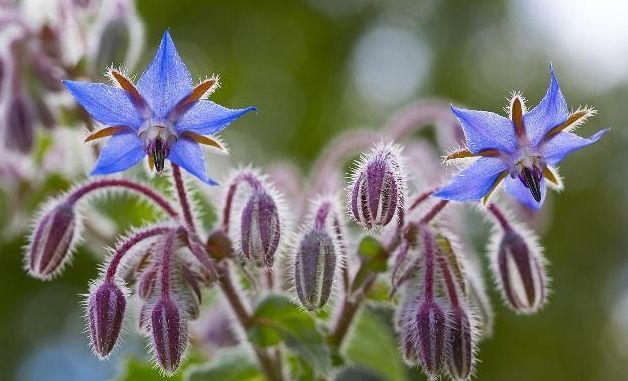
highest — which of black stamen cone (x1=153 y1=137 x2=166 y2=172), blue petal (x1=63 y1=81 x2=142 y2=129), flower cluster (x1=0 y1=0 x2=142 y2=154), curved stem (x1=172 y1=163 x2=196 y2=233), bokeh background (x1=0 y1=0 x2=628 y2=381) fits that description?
bokeh background (x1=0 y1=0 x2=628 y2=381)

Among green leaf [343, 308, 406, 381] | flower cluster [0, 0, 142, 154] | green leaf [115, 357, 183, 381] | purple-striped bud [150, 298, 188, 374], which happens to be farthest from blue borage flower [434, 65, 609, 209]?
flower cluster [0, 0, 142, 154]

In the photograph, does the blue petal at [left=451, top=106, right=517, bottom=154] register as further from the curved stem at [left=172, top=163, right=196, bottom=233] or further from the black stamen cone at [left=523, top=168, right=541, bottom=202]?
the curved stem at [left=172, top=163, right=196, bottom=233]

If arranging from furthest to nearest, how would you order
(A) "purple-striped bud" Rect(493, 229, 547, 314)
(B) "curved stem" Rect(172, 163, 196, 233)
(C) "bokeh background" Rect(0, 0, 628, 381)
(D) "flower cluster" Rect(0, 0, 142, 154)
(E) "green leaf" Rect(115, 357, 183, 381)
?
1. (C) "bokeh background" Rect(0, 0, 628, 381)
2. (D) "flower cluster" Rect(0, 0, 142, 154)
3. (E) "green leaf" Rect(115, 357, 183, 381)
4. (A) "purple-striped bud" Rect(493, 229, 547, 314)
5. (B) "curved stem" Rect(172, 163, 196, 233)

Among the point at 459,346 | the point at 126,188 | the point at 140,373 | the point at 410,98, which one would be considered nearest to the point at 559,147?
the point at 459,346

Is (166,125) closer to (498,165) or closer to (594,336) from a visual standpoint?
(498,165)

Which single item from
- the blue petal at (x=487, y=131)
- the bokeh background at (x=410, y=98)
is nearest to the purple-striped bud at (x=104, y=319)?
the blue petal at (x=487, y=131)

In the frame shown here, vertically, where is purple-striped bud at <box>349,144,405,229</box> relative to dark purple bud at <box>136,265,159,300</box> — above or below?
above

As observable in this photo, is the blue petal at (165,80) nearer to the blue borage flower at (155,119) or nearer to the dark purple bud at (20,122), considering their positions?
the blue borage flower at (155,119)
